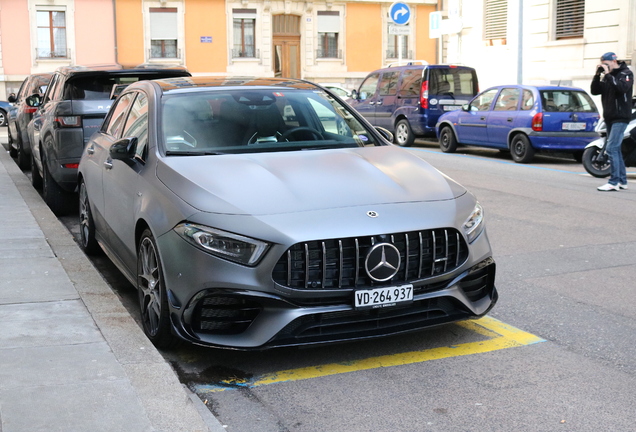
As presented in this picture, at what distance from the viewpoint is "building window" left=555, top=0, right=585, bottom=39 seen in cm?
2411

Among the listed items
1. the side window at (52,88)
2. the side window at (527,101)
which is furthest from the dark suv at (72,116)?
the side window at (527,101)

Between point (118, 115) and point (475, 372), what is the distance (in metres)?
3.72

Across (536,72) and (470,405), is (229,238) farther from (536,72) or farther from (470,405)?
(536,72)

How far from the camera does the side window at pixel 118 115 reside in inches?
259

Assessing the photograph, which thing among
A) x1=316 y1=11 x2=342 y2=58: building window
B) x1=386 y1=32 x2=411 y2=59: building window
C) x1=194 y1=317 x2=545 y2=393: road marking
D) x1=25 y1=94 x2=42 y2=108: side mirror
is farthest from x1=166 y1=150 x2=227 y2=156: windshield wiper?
x1=386 y1=32 x2=411 y2=59: building window

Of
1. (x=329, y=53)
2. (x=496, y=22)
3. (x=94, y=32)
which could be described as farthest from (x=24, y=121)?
(x=329, y=53)

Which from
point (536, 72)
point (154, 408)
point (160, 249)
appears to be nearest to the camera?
point (154, 408)

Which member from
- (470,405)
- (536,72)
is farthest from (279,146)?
(536,72)

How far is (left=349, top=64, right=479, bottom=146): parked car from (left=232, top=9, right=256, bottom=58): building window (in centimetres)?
2065

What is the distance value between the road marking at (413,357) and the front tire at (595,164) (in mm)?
8793

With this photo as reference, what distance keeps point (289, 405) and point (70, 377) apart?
1.06 meters

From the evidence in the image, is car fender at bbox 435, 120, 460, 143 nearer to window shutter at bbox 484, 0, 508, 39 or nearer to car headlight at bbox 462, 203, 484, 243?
window shutter at bbox 484, 0, 508, 39

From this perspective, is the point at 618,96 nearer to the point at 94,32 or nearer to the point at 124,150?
the point at 124,150

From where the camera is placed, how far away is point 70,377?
409cm
